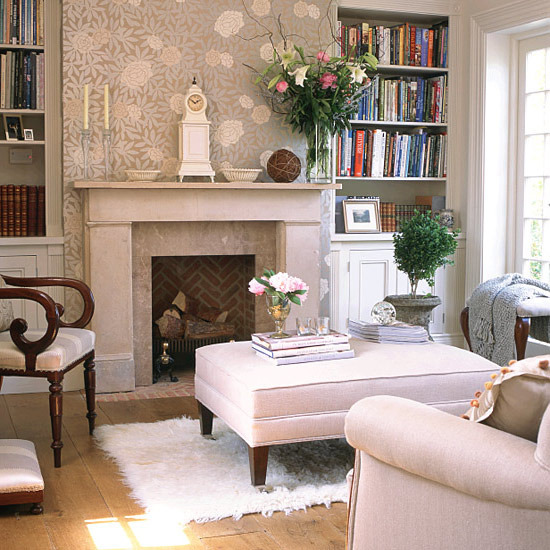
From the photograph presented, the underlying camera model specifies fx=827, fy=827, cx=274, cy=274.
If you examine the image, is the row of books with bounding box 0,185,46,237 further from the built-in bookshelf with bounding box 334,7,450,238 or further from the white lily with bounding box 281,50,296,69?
the built-in bookshelf with bounding box 334,7,450,238

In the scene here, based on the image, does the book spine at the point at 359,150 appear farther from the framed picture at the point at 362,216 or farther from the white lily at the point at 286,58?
the white lily at the point at 286,58

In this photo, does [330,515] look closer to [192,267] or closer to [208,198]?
[208,198]

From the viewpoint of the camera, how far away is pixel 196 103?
195 inches

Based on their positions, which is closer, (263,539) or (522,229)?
(263,539)

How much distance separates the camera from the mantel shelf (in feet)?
15.4

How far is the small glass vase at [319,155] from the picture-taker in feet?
17.1

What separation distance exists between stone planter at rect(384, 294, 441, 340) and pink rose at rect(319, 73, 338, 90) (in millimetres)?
1410

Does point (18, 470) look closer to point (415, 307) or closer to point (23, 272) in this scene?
point (23, 272)

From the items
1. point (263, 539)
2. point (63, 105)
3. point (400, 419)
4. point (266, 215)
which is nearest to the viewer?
point (400, 419)

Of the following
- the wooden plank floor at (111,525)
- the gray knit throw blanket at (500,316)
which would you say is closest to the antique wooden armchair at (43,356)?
the wooden plank floor at (111,525)

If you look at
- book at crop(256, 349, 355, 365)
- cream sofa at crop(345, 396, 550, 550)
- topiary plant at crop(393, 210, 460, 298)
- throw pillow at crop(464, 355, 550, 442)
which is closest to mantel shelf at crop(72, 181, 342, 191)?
topiary plant at crop(393, 210, 460, 298)

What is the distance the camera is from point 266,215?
5141 millimetres

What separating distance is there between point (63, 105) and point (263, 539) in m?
3.02

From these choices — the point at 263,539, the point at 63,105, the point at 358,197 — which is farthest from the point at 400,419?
the point at 358,197
